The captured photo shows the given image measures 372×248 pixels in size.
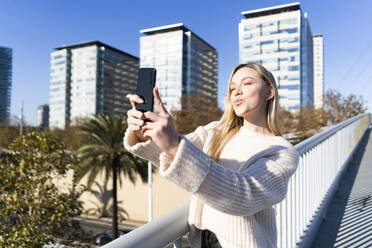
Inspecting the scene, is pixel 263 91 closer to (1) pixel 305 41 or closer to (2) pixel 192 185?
(2) pixel 192 185

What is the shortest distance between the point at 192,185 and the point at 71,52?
109 meters

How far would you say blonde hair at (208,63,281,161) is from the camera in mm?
1297

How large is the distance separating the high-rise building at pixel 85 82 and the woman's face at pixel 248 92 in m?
94.0

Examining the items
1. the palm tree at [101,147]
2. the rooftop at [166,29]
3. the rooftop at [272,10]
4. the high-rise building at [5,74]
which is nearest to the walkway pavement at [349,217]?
the palm tree at [101,147]

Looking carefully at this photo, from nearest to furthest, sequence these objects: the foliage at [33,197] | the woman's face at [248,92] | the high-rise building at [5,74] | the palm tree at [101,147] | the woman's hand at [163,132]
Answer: the woman's hand at [163,132] < the woman's face at [248,92] < the foliage at [33,197] < the palm tree at [101,147] < the high-rise building at [5,74]

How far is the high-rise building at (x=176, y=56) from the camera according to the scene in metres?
83.6

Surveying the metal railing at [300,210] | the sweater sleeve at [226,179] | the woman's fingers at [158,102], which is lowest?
the metal railing at [300,210]

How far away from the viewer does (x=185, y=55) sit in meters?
85.0

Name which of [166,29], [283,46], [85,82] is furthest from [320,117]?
[85,82]

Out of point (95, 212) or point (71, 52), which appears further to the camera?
point (71, 52)

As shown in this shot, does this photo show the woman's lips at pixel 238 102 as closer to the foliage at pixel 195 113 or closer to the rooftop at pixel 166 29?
the foliage at pixel 195 113

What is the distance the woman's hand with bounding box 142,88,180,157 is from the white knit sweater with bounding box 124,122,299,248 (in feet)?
0.08

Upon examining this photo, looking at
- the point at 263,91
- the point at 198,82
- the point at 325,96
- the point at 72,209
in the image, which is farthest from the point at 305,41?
the point at 263,91

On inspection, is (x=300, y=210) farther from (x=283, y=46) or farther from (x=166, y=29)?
(x=166, y=29)
